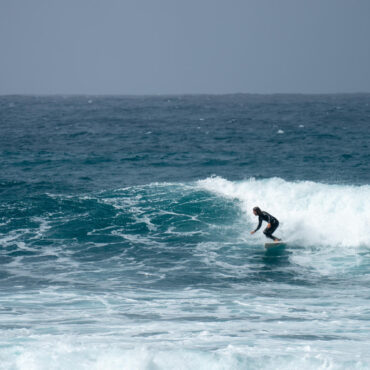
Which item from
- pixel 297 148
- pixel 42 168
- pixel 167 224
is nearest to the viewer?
pixel 167 224

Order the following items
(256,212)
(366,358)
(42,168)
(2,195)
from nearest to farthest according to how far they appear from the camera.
A: (366,358) → (256,212) → (2,195) → (42,168)

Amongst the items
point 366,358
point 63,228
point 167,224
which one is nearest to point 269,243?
point 167,224

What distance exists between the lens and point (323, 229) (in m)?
20.0

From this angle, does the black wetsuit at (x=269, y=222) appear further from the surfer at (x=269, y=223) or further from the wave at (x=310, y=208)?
the wave at (x=310, y=208)

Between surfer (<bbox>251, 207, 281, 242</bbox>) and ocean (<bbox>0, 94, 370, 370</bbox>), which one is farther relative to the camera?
surfer (<bbox>251, 207, 281, 242</bbox>)

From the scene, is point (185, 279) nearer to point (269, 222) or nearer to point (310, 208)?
point (269, 222)

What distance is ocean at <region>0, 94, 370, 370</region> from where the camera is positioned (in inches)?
385

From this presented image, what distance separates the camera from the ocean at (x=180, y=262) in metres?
9.78

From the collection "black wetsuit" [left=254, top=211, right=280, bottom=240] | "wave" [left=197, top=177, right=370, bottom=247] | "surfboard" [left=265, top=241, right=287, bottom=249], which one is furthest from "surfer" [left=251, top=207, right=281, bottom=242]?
"wave" [left=197, top=177, right=370, bottom=247]

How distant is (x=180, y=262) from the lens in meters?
17.2

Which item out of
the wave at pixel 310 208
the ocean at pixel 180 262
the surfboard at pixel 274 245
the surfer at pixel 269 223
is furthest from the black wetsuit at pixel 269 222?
the wave at pixel 310 208

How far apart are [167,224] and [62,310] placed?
9797 mm

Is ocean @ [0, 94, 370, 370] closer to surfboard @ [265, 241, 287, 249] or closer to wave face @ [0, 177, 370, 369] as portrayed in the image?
wave face @ [0, 177, 370, 369]

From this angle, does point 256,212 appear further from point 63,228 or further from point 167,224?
point 63,228
